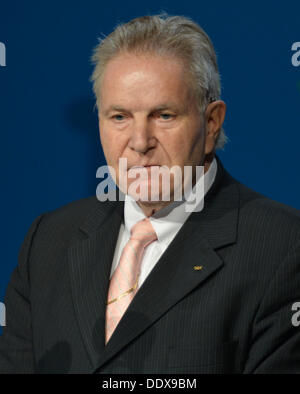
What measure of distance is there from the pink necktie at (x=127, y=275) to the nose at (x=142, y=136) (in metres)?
0.19

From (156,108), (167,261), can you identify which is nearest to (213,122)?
(156,108)

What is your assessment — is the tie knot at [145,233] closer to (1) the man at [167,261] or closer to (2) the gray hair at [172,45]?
(1) the man at [167,261]

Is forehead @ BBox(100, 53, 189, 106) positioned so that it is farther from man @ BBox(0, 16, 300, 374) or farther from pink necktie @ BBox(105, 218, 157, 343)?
pink necktie @ BBox(105, 218, 157, 343)

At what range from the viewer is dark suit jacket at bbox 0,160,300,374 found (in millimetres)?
1383

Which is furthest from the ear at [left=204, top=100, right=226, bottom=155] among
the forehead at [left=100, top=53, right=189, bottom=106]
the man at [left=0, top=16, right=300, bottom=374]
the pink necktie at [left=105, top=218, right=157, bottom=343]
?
the pink necktie at [left=105, top=218, right=157, bottom=343]

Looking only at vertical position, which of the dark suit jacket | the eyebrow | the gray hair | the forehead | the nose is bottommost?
the dark suit jacket

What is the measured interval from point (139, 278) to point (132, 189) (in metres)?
0.18

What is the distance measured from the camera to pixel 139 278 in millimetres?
1506

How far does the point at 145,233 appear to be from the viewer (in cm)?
153

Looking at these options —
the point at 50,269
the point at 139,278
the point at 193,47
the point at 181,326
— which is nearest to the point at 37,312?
the point at 50,269

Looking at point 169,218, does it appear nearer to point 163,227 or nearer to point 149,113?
point 163,227

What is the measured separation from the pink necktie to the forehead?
0.27m

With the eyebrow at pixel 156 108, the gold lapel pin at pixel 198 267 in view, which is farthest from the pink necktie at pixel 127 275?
the eyebrow at pixel 156 108

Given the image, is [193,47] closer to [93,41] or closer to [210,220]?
[210,220]
